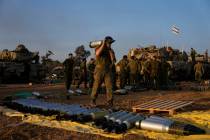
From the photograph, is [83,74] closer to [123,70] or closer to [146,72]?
[123,70]

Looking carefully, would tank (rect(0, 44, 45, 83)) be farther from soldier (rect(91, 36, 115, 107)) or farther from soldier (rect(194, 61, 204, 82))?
soldier (rect(91, 36, 115, 107))

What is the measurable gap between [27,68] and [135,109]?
2418 centimetres

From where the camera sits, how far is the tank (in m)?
32.5

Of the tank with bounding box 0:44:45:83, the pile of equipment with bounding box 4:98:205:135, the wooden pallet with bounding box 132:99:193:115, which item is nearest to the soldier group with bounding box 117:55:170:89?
the wooden pallet with bounding box 132:99:193:115

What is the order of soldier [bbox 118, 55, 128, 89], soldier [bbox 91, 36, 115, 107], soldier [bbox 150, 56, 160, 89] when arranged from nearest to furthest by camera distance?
soldier [bbox 91, 36, 115, 107] < soldier [bbox 118, 55, 128, 89] < soldier [bbox 150, 56, 160, 89]

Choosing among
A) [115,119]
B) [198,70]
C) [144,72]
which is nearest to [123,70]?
[144,72]

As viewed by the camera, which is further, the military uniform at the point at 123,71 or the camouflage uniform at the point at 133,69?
the military uniform at the point at 123,71

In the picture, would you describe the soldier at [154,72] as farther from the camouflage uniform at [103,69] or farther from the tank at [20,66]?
the tank at [20,66]

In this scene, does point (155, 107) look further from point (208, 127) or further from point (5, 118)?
point (5, 118)

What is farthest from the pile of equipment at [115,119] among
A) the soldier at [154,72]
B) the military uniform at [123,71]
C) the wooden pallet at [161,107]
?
the soldier at [154,72]

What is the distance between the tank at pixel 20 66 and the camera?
107 ft

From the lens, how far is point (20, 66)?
33344 mm

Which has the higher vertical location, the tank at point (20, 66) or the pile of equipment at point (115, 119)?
the tank at point (20, 66)

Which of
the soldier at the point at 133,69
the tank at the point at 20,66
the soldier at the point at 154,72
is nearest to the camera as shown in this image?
the soldier at the point at 133,69
